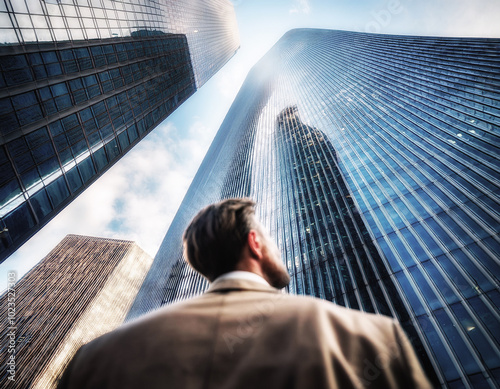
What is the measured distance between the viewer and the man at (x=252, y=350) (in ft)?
3.84

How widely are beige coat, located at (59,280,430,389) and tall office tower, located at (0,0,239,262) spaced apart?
18393 millimetres

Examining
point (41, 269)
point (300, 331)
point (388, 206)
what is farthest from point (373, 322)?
point (41, 269)

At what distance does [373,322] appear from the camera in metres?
1.37

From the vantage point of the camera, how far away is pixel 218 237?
2.41 m

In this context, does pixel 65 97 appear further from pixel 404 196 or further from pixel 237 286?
pixel 404 196

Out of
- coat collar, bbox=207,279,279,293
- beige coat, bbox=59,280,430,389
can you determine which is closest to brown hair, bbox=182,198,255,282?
coat collar, bbox=207,279,279,293

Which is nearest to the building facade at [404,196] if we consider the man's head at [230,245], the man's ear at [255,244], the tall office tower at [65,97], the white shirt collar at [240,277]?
the man's head at [230,245]

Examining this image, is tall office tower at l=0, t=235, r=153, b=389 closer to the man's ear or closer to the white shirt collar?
the man's ear

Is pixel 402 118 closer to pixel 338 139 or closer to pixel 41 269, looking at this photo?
pixel 338 139

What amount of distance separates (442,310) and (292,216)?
24347 millimetres

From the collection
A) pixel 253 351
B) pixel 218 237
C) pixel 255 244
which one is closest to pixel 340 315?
pixel 253 351

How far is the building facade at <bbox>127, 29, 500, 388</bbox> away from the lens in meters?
16.4

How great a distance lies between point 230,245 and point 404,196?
1206 inches

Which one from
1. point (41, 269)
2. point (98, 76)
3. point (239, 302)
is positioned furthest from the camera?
point (41, 269)
